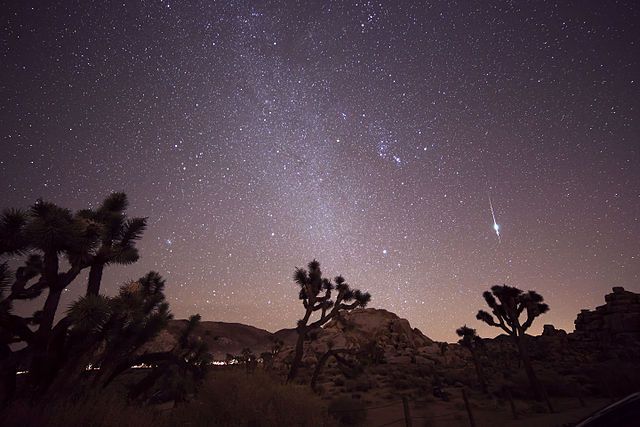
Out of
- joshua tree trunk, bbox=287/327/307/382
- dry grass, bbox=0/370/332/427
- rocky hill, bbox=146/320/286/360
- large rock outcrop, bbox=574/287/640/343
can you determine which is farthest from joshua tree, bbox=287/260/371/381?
rocky hill, bbox=146/320/286/360

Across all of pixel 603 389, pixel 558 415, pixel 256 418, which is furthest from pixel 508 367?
pixel 256 418

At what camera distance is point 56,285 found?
7582 millimetres

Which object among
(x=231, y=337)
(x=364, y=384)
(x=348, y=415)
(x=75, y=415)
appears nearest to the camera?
(x=75, y=415)

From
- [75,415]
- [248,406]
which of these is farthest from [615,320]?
[75,415]

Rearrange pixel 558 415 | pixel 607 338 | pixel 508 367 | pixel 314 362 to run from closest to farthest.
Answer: pixel 558 415 → pixel 508 367 → pixel 607 338 → pixel 314 362

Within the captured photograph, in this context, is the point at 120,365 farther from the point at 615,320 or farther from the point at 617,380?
the point at 615,320

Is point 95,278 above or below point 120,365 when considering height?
above

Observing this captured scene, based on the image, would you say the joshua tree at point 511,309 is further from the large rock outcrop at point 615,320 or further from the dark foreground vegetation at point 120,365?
the large rock outcrop at point 615,320

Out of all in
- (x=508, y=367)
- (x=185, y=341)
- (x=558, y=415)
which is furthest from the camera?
(x=508, y=367)

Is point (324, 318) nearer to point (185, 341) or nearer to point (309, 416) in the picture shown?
point (185, 341)

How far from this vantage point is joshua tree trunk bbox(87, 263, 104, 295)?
27.3ft

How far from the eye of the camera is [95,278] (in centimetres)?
840

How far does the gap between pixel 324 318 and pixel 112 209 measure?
1130cm

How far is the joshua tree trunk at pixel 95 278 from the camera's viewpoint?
8312 millimetres
